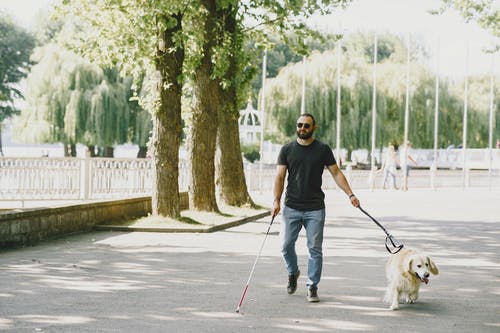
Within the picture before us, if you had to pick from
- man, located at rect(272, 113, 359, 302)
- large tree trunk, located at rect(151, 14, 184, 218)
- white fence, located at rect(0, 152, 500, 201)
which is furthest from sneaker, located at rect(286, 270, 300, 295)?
white fence, located at rect(0, 152, 500, 201)

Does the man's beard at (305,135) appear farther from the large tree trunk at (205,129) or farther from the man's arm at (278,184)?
the large tree trunk at (205,129)

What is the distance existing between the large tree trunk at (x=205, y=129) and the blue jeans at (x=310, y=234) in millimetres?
11205

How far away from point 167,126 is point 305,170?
9.51 m

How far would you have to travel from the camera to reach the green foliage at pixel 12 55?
215 feet

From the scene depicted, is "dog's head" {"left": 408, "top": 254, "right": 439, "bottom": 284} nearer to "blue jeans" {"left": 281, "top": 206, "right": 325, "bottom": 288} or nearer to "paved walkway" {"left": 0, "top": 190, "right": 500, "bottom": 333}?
"paved walkway" {"left": 0, "top": 190, "right": 500, "bottom": 333}

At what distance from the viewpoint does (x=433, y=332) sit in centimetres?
699

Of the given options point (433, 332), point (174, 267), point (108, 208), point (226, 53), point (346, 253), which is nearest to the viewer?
point (433, 332)

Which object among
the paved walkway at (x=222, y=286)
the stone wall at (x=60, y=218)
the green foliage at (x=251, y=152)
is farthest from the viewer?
the green foliage at (x=251, y=152)

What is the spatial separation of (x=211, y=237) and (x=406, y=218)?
755 centimetres

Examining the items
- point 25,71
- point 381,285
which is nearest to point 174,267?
point 381,285

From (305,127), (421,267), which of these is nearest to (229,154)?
(305,127)

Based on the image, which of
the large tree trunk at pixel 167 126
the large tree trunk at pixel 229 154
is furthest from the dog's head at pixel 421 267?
the large tree trunk at pixel 229 154

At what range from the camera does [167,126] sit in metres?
17.6

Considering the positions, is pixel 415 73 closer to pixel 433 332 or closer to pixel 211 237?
pixel 211 237
